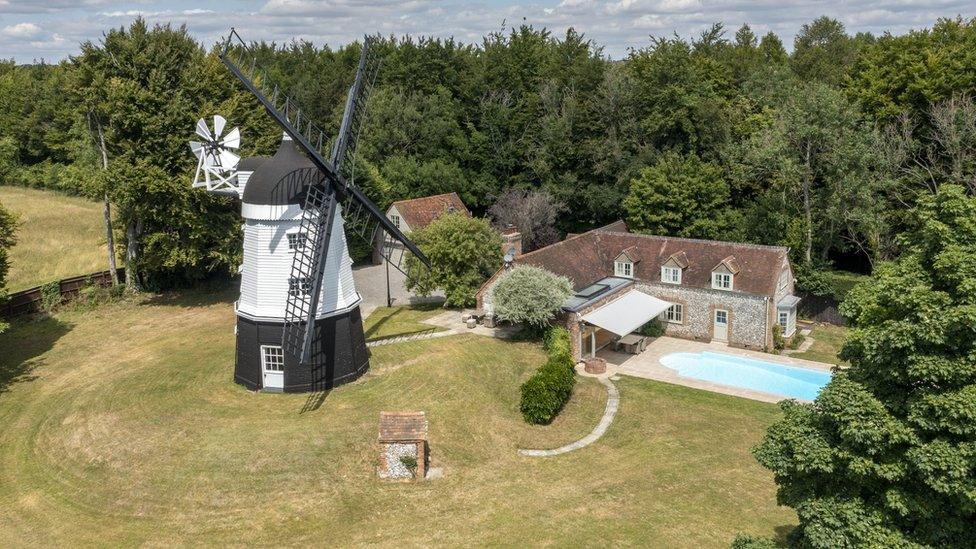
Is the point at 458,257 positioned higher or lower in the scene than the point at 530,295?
higher

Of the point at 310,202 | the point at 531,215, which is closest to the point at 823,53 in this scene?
the point at 531,215

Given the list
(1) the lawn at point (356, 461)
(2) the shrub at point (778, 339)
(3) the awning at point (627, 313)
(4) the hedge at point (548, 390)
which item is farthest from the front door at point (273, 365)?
(2) the shrub at point (778, 339)

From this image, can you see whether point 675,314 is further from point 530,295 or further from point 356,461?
point 356,461

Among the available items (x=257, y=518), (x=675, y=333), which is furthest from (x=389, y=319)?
(x=257, y=518)

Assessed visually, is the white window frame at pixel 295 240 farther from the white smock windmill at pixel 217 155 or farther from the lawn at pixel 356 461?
the lawn at pixel 356 461

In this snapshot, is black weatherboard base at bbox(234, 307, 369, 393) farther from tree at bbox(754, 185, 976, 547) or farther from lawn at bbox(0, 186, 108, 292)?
lawn at bbox(0, 186, 108, 292)

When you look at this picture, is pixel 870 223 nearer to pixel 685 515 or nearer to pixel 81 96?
pixel 685 515

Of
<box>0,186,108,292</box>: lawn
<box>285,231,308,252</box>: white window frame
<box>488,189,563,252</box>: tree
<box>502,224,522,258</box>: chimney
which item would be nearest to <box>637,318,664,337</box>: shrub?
<box>502,224,522,258</box>: chimney
